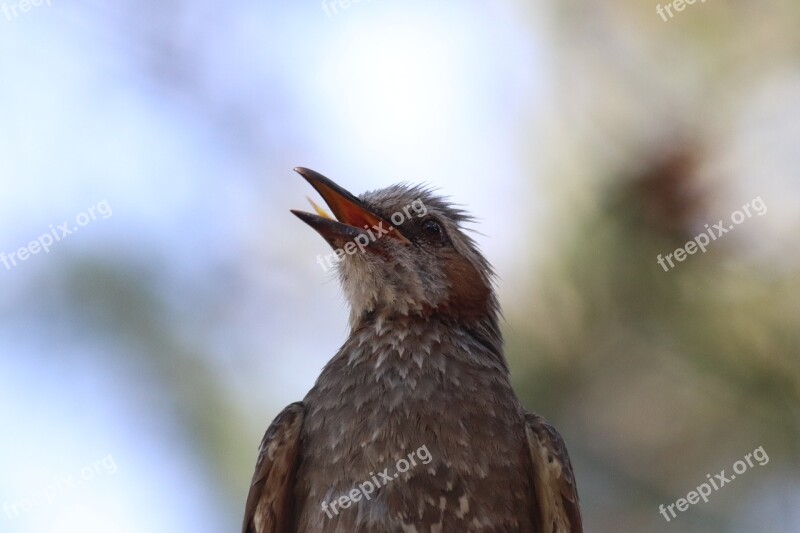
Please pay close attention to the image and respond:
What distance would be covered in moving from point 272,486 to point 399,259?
1.32m

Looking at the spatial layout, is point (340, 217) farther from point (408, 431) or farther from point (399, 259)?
point (408, 431)

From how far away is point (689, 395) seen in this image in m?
4.91

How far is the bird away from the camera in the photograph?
4000 millimetres

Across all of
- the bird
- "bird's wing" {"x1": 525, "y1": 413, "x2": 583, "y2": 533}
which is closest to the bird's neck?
the bird

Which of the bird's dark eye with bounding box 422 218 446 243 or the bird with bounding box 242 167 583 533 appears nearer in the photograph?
the bird with bounding box 242 167 583 533

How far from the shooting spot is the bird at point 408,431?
157 inches

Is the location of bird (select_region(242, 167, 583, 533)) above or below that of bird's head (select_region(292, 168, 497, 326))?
below

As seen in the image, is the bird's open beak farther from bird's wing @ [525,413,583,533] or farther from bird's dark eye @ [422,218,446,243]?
bird's wing @ [525,413,583,533]

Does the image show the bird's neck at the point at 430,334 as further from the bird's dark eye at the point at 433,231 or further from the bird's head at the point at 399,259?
the bird's dark eye at the point at 433,231

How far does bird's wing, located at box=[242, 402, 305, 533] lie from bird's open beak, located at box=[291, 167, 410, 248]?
107 centimetres

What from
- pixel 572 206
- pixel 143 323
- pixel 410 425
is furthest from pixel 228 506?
pixel 572 206

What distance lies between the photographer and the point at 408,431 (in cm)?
415

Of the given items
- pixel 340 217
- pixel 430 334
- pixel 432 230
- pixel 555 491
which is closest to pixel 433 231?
pixel 432 230

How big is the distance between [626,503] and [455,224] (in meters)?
1.67
